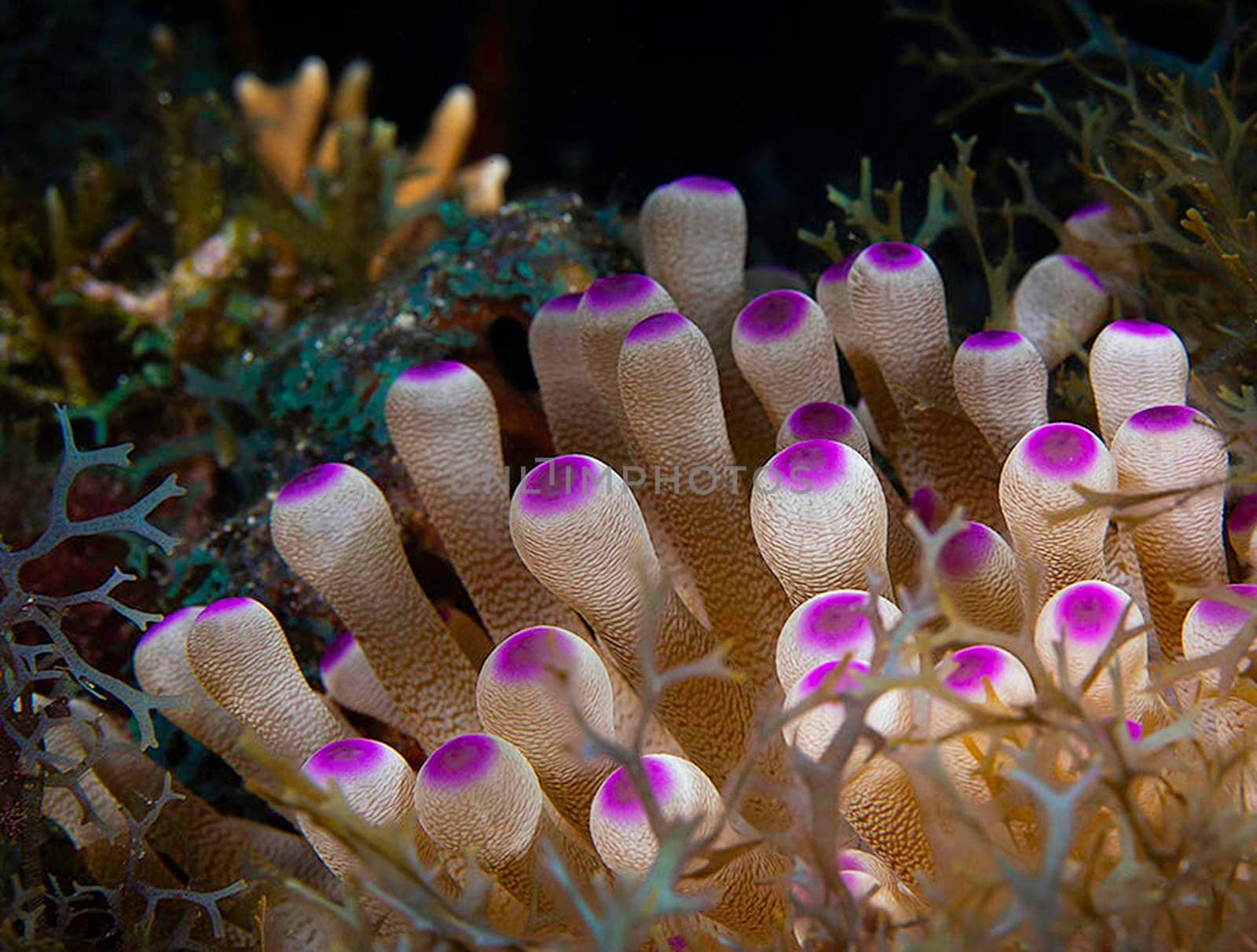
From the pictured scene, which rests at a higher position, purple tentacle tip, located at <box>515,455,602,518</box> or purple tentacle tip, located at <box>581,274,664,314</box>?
purple tentacle tip, located at <box>581,274,664,314</box>

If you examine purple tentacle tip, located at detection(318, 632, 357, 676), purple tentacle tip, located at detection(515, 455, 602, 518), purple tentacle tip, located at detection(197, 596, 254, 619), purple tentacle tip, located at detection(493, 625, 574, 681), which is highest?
purple tentacle tip, located at detection(515, 455, 602, 518)

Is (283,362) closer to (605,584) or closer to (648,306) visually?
(648,306)

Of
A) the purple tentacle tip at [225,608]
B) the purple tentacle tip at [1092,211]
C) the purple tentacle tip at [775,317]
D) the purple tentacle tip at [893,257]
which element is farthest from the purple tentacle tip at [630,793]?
the purple tentacle tip at [1092,211]

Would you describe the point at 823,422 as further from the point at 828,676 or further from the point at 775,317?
the point at 828,676

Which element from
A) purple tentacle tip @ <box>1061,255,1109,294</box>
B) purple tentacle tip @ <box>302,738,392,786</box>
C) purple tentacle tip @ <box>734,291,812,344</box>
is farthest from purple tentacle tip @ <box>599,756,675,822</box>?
purple tentacle tip @ <box>1061,255,1109,294</box>

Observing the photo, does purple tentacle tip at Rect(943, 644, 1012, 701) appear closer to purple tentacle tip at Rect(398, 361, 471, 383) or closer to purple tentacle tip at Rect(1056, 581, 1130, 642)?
purple tentacle tip at Rect(1056, 581, 1130, 642)

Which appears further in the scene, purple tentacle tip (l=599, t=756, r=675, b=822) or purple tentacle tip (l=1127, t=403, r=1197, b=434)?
purple tentacle tip (l=1127, t=403, r=1197, b=434)

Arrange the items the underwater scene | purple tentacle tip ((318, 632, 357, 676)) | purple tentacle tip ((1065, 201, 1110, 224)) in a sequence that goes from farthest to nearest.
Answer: purple tentacle tip ((1065, 201, 1110, 224)), purple tentacle tip ((318, 632, 357, 676)), the underwater scene

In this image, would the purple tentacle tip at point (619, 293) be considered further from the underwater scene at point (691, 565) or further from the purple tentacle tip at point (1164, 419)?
the purple tentacle tip at point (1164, 419)
